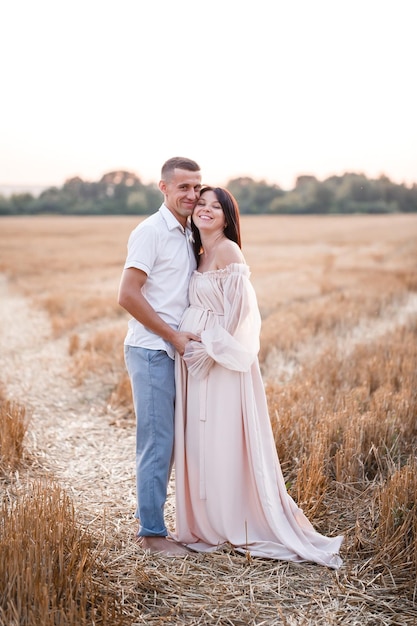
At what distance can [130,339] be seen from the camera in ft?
13.2

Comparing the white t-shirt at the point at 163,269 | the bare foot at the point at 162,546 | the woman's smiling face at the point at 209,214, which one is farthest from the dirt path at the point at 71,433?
the woman's smiling face at the point at 209,214

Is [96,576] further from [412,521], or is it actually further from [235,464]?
[412,521]

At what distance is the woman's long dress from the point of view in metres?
3.91

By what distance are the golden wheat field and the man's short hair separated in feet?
6.20

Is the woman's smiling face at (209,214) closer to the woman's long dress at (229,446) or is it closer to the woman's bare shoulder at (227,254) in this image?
the woman's bare shoulder at (227,254)

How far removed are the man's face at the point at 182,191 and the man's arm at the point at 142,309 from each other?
0.46 meters

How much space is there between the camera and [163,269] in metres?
3.99

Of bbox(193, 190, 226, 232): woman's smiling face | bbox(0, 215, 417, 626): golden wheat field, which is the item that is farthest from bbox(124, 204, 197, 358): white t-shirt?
bbox(0, 215, 417, 626): golden wheat field

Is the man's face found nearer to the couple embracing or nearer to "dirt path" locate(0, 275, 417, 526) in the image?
the couple embracing

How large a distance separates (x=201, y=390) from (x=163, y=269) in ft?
2.41

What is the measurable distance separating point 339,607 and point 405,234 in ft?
107

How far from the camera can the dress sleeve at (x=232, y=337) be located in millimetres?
3854

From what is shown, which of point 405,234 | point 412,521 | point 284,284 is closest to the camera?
point 412,521

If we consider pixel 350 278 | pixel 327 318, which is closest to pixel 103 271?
pixel 350 278
